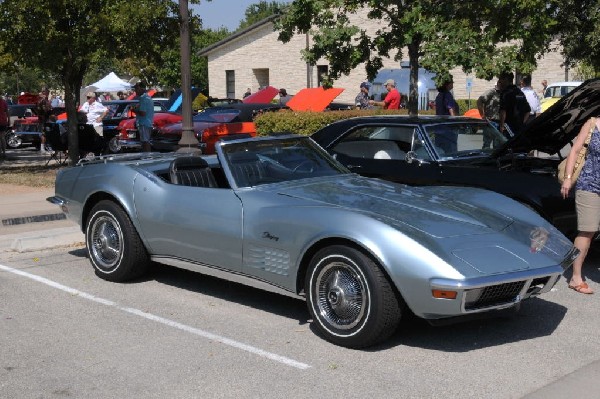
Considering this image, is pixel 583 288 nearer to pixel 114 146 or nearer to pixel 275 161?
pixel 275 161

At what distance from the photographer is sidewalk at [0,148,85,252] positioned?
840cm

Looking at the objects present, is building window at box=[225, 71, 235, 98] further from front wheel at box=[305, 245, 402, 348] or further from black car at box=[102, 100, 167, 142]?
front wheel at box=[305, 245, 402, 348]

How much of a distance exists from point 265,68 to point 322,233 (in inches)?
1555

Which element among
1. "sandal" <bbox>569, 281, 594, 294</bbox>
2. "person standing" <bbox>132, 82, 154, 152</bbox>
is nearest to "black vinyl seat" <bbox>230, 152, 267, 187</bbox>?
"sandal" <bbox>569, 281, 594, 294</bbox>

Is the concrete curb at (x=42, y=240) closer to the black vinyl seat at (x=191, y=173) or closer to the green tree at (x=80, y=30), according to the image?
the black vinyl seat at (x=191, y=173)

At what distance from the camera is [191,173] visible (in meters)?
6.69

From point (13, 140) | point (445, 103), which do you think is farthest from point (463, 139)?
point (13, 140)

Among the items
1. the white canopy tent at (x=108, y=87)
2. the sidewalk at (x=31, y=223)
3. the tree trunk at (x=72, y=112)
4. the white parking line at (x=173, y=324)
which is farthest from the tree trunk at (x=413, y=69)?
the white canopy tent at (x=108, y=87)

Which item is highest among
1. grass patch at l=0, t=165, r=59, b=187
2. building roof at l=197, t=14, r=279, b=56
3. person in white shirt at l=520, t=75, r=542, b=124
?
building roof at l=197, t=14, r=279, b=56

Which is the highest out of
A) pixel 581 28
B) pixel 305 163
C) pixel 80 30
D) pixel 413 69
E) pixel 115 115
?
pixel 581 28

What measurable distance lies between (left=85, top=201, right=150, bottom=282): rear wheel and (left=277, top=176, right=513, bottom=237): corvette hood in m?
1.52

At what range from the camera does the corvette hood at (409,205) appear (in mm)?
5285

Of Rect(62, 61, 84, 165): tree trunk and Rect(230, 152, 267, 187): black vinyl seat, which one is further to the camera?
Rect(62, 61, 84, 165): tree trunk

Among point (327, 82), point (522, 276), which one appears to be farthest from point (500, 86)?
point (522, 276)
